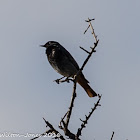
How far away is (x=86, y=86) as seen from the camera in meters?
9.30

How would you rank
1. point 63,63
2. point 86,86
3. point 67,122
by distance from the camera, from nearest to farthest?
point 67,122 < point 86,86 < point 63,63

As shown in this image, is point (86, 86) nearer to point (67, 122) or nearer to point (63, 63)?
point (63, 63)

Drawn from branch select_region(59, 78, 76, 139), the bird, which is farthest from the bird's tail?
branch select_region(59, 78, 76, 139)

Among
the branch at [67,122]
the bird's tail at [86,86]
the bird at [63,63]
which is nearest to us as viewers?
the branch at [67,122]

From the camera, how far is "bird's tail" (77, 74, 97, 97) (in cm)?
906

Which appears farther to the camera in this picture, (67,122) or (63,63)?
(63,63)

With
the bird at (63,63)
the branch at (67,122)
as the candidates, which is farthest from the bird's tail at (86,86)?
the branch at (67,122)

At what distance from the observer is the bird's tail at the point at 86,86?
29.7 ft

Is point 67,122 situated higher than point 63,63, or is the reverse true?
point 63,63

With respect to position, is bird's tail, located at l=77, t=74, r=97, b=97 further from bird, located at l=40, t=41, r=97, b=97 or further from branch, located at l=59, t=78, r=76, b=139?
branch, located at l=59, t=78, r=76, b=139

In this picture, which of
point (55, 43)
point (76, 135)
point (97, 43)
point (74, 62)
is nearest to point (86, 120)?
point (76, 135)

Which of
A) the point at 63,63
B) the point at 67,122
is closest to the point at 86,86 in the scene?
the point at 63,63

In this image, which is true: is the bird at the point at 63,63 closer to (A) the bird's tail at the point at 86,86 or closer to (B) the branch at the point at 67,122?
(A) the bird's tail at the point at 86,86

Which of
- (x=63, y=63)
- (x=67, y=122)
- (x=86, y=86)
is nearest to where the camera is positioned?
(x=67, y=122)
